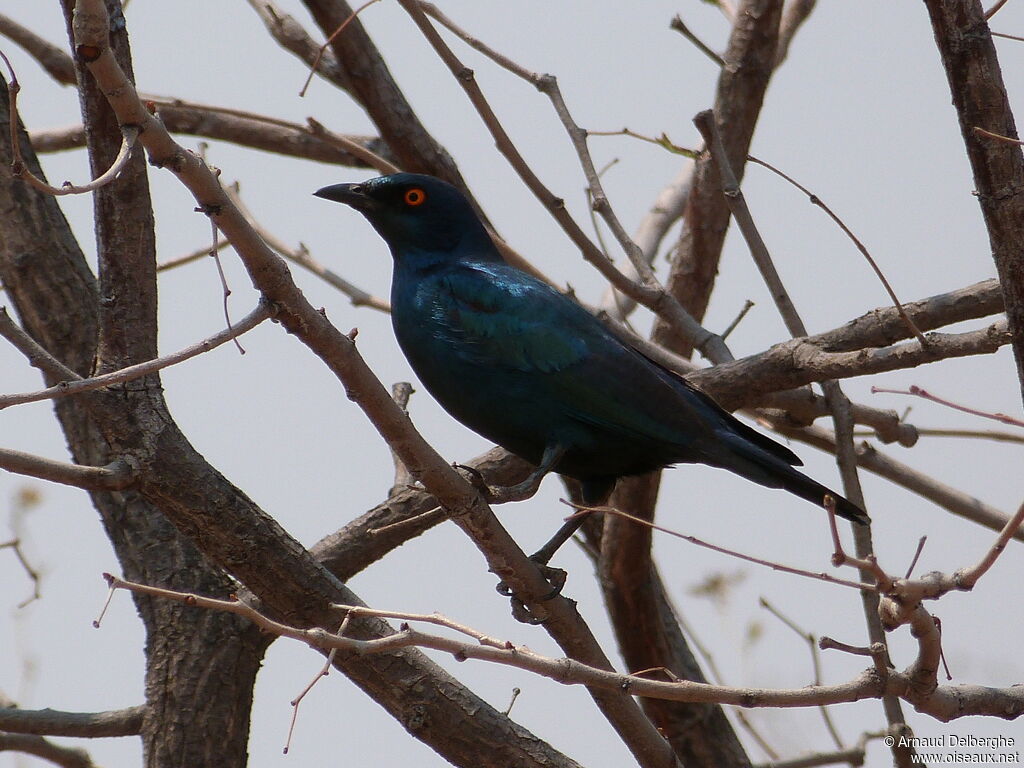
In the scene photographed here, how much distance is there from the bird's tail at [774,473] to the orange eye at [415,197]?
171 cm

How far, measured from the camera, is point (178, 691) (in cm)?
475

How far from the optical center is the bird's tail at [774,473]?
4328 millimetres

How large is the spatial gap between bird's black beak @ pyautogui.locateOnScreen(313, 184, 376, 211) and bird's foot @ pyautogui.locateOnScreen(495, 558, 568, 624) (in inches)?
70.8

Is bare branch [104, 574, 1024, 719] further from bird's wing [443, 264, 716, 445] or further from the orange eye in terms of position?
the orange eye

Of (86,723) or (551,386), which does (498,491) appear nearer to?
(551,386)

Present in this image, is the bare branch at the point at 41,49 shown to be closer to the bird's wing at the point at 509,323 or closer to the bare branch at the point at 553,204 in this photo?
the bare branch at the point at 553,204

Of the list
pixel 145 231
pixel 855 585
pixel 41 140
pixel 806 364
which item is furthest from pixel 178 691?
pixel 41 140

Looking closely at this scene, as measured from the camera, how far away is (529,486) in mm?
4430

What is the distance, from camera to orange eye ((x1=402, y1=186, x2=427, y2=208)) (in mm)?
5355

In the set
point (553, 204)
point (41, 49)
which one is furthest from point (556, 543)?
point (41, 49)

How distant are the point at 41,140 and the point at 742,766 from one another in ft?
16.6

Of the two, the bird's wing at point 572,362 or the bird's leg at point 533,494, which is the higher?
the bird's wing at point 572,362

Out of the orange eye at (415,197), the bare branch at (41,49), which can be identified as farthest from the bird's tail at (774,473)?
the bare branch at (41,49)

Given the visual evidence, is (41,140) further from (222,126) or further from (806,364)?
(806,364)
